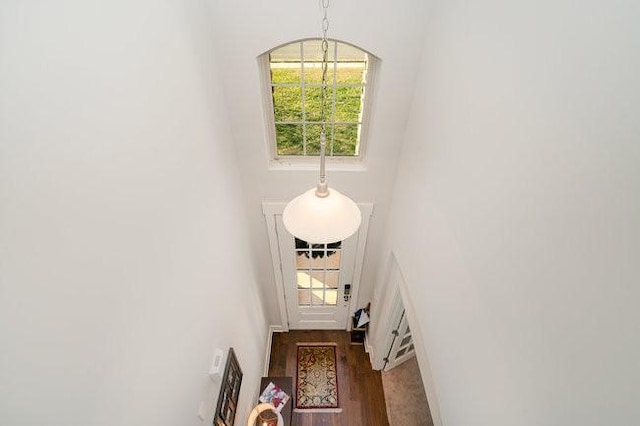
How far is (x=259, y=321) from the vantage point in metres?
3.95

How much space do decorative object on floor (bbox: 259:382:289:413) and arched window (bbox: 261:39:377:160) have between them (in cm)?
240

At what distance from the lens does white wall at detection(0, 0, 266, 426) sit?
81 cm

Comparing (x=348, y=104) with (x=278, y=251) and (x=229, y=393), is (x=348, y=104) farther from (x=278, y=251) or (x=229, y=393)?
(x=229, y=393)

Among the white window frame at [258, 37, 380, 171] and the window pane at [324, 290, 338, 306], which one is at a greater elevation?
the white window frame at [258, 37, 380, 171]

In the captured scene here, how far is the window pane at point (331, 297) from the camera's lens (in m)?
4.39

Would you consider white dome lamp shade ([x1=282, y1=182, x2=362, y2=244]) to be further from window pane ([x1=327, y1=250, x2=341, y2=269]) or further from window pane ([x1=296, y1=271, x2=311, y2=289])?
window pane ([x1=296, y1=271, x2=311, y2=289])

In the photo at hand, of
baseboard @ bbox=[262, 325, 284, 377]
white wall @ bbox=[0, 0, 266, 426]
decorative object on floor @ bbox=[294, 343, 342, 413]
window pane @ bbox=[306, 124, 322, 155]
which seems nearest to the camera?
white wall @ bbox=[0, 0, 266, 426]

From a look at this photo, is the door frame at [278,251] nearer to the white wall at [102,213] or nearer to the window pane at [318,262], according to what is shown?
the window pane at [318,262]

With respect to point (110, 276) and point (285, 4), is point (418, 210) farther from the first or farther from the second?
point (110, 276)

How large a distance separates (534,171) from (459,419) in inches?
58.7

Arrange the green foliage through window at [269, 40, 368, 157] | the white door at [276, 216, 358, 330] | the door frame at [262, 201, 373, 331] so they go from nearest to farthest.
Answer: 1. the green foliage through window at [269, 40, 368, 157]
2. the door frame at [262, 201, 373, 331]
3. the white door at [276, 216, 358, 330]

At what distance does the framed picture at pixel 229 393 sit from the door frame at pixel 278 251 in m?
1.30

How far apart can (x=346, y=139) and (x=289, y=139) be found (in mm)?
515

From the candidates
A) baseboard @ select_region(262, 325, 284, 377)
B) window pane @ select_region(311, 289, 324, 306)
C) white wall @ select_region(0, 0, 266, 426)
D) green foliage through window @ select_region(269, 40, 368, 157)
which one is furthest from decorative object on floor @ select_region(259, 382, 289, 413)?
green foliage through window @ select_region(269, 40, 368, 157)
